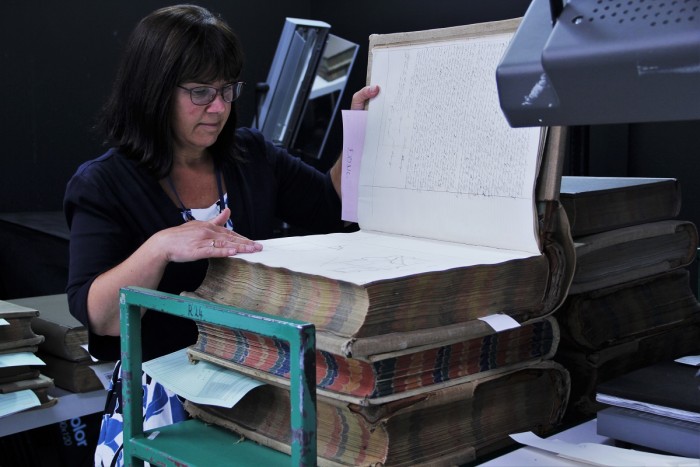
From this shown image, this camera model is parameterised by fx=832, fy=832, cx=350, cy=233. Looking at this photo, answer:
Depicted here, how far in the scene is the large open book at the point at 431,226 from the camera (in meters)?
0.81

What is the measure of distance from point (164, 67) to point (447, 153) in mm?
573

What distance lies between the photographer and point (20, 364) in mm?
1741

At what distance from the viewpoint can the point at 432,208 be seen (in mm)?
1028

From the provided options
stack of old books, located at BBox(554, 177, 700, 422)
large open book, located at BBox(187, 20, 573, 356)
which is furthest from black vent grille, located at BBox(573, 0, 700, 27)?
stack of old books, located at BBox(554, 177, 700, 422)

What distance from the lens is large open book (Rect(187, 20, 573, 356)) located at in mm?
808

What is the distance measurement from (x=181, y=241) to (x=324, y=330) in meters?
0.35

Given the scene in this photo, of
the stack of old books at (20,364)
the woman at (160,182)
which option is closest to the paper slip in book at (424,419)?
the woman at (160,182)

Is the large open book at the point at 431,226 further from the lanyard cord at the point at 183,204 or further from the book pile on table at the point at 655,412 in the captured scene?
the lanyard cord at the point at 183,204

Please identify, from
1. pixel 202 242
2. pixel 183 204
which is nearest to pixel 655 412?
pixel 202 242

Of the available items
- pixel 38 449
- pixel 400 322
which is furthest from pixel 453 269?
pixel 38 449

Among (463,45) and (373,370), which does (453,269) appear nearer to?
(373,370)

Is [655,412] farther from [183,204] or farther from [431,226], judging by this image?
[183,204]

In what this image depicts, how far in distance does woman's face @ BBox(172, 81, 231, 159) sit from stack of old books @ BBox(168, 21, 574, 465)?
36cm

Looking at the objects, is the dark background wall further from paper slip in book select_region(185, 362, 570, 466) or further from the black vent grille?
the black vent grille
